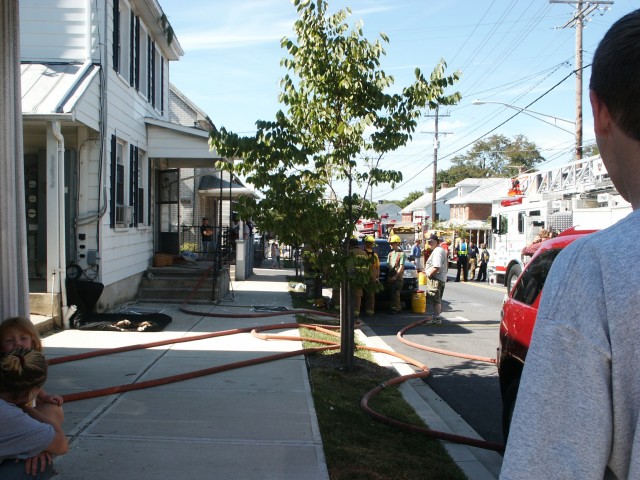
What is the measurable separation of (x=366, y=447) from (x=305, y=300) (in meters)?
9.89

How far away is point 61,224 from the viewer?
30.7ft

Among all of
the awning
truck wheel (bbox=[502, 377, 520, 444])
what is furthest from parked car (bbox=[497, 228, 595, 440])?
the awning

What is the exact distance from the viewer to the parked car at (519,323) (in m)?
4.61

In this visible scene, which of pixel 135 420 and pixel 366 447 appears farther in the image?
pixel 135 420

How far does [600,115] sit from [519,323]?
153 inches

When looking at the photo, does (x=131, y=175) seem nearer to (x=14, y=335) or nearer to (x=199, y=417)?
(x=199, y=417)

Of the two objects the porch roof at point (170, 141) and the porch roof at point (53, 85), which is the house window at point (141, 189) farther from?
the porch roof at point (53, 85)

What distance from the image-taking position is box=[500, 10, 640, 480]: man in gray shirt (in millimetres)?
1062

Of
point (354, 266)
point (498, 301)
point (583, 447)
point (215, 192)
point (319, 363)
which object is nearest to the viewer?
point (583, 447)

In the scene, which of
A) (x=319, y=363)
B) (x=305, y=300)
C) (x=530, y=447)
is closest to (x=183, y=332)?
(x=319, y=363)

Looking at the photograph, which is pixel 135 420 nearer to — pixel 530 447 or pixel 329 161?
pixel 329 161

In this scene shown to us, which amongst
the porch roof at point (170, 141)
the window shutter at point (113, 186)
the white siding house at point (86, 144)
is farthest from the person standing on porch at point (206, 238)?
the window shutter at point (113, 186)

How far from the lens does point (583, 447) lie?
1.07m

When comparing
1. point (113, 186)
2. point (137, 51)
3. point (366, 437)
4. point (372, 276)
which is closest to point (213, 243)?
point (137, 51)
